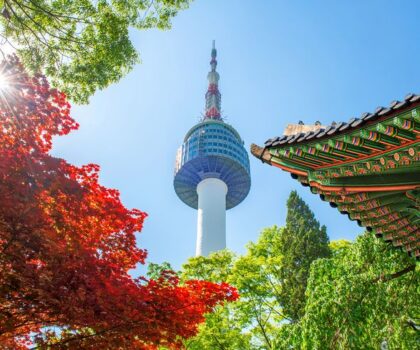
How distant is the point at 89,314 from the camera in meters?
7.43

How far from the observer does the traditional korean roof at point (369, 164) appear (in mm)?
3580

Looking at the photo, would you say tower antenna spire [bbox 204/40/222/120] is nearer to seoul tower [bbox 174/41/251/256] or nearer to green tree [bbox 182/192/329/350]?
seoul tower [bbox 174/41/251/256]

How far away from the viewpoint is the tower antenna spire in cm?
7338

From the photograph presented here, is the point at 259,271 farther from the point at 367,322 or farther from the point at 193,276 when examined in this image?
the point at 367,322

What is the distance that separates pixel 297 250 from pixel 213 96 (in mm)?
59337

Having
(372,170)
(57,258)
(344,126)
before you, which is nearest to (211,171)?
(57,258)

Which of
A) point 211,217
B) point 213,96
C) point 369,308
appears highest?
point 213,96

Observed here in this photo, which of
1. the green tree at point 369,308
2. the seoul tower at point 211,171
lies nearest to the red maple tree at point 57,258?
the green tree at point 369,308

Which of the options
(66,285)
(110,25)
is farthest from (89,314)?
(110,25)

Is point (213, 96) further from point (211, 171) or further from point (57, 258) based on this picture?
point (57, 258)

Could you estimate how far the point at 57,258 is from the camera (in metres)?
7.30

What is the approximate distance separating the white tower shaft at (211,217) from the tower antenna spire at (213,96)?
13.6 meters

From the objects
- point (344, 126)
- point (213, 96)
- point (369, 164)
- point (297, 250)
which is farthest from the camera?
point (213, 96)

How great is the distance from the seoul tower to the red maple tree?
52.6m
